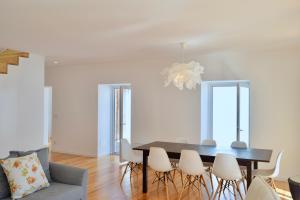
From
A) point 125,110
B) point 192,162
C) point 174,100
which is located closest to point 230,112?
point 174,100

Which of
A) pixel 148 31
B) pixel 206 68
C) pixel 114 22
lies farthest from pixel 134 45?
pixel 206 68

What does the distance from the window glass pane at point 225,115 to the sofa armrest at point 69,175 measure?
3.60 metres

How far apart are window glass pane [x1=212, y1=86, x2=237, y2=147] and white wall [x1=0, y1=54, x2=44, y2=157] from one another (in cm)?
384

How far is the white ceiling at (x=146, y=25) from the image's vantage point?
296cm

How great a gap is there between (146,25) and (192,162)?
77.9 inches

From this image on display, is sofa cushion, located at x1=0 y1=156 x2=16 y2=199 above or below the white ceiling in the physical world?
below

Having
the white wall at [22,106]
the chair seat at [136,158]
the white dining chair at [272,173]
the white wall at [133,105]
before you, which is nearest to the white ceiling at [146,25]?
the white wall at [22,106]

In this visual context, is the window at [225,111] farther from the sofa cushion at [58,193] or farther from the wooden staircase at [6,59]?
the wooden staircase at [6,59]

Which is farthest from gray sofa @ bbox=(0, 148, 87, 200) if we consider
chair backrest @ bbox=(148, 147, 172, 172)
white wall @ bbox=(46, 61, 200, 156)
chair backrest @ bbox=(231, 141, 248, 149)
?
white wall @ bbox=(46, 61, 200, 156)

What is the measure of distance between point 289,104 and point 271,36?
5.39ft

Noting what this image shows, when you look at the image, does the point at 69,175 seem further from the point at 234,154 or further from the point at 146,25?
the point at 234,154

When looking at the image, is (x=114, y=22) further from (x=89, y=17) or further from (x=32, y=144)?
(x=32, y=144)

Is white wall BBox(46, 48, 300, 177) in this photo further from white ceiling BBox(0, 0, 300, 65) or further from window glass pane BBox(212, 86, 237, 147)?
white ceiling BBox(0, 0, 300, 65)

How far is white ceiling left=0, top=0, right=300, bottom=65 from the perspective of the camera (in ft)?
9.71
